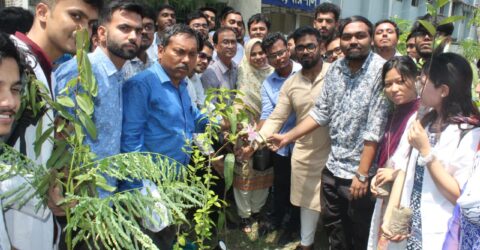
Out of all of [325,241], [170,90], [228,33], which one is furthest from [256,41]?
[325,241]

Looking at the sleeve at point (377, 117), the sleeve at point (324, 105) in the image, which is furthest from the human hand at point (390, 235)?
the sleeve at point (324, 105)

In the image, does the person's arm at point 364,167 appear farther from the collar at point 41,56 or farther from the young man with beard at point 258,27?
the young man with beard at point 258,27

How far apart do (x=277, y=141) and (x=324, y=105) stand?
1.58 ft

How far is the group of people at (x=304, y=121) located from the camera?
177 centimetres

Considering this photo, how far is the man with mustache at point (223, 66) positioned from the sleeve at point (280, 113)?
749 millimetres

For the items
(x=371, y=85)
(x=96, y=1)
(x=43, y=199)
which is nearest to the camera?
(x=43, y=199)

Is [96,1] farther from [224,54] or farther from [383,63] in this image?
[224,54]

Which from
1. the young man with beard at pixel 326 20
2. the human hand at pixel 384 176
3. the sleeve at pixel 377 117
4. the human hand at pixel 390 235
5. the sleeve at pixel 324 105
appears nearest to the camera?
the human hand at pixel 390 235

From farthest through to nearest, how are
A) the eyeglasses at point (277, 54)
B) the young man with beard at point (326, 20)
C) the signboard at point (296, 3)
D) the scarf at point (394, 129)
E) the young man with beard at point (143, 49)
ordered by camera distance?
the signboard at point (296, 3), the young man with beard at point (326, 20), the eyeglasses at point (277, 54), the young man with beard at point (143, 49), the scarf at point (394, 129)

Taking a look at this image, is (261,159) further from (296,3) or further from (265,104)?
(296,3)

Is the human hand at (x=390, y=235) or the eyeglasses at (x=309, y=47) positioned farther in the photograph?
the eyeglasses at (x=309, y=47)

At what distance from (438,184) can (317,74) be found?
1.60 meters

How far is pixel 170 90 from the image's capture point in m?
2.49

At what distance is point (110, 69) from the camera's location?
7.12 ft
